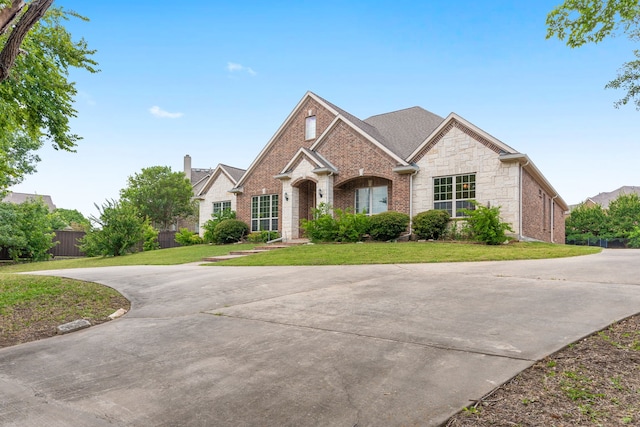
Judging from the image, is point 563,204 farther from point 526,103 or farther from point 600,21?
point 600,21

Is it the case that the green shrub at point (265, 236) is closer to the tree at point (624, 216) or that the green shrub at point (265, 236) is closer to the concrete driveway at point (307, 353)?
the concrete driveway at point (307, 353)

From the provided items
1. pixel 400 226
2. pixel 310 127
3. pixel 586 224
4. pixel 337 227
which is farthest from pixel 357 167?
pixel 586 224

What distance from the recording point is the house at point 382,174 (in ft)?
50.9

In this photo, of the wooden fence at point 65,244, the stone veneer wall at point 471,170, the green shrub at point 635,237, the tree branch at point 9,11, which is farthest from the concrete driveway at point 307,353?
the green shrub at point 635,237

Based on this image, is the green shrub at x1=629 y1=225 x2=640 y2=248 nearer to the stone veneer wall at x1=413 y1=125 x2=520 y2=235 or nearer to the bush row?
the stone veneer wall at x1=413 y1=125 x2=520 y2=235

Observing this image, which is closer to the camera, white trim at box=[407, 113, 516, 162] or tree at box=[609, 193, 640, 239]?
white trim at box=[407, 113, 516, 162]

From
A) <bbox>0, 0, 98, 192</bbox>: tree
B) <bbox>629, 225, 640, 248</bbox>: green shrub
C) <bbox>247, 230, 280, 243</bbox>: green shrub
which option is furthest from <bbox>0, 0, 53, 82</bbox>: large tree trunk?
<bbox>629, 225, 640, 248</bbox>: green shrub

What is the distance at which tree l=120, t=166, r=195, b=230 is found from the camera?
36.8m

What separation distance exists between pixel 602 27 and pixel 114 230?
69.1 feet

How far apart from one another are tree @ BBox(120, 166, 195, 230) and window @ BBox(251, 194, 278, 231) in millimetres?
18400

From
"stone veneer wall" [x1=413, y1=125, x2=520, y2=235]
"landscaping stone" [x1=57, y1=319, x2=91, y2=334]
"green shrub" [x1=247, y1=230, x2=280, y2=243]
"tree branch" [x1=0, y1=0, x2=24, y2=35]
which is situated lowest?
"landscaping stone" [x1=57, y1=319, x2=91, y2=334]

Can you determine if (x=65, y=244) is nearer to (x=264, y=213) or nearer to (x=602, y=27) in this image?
(x=264, y=213)

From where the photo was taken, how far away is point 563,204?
25.2 metres

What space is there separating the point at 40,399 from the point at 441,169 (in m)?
16.0
